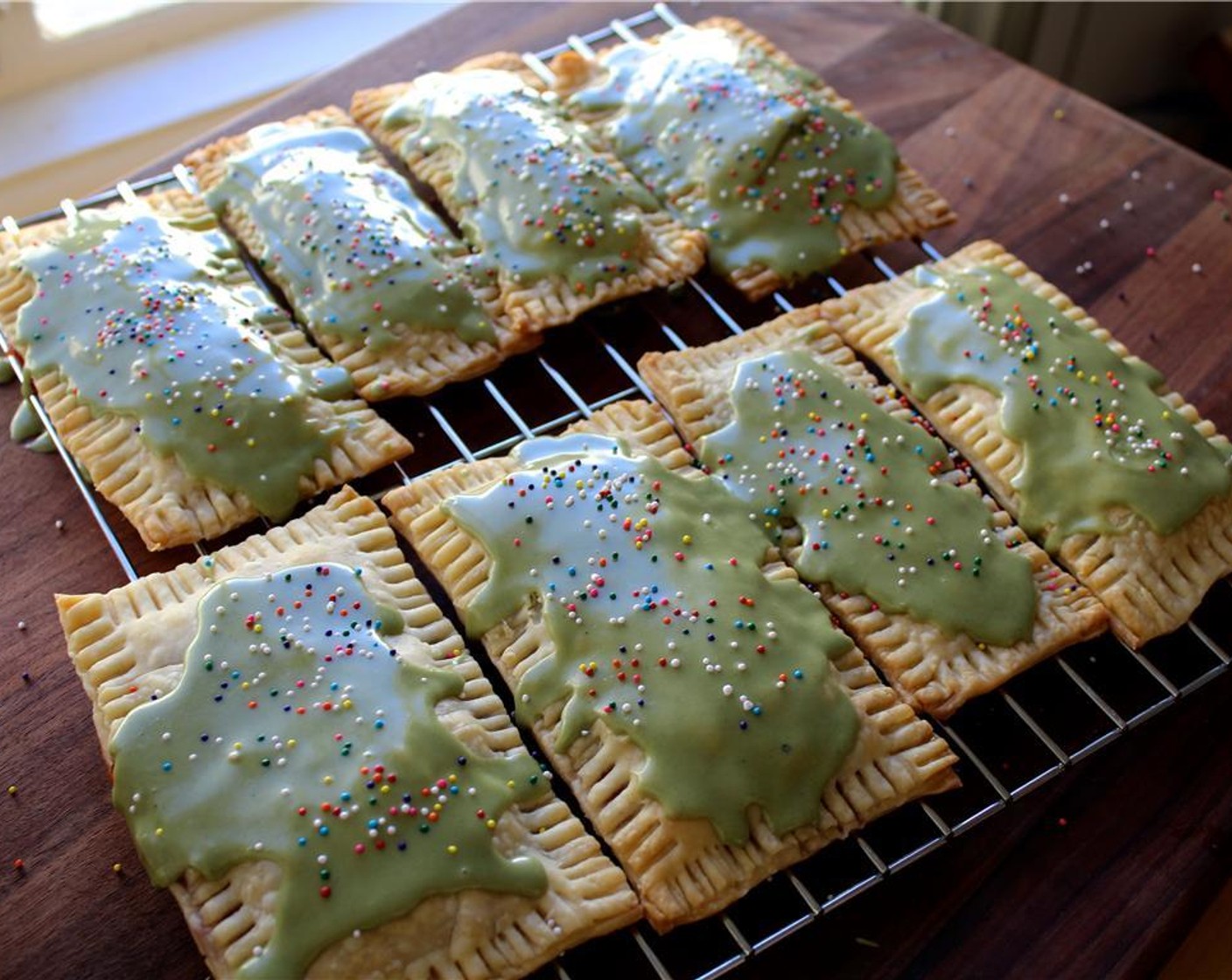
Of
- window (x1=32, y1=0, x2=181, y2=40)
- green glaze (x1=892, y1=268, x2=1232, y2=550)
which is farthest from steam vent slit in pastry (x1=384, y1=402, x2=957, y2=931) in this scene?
window (x1=32, y1=0, x2=181, y2=40)

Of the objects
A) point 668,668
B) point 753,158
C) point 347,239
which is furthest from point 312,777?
point 753,158

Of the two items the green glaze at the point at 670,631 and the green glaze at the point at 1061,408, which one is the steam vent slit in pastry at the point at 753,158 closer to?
the green glaze at the point at 1061,408

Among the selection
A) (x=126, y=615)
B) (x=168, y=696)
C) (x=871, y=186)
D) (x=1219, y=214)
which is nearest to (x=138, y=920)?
(x=168, y=696)

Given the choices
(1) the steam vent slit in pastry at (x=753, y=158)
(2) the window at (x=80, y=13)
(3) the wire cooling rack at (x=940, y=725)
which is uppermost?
(2) the window at (x=80, y=13)

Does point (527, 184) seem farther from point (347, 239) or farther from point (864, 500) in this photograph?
point (864, 500)

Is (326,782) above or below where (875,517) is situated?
above

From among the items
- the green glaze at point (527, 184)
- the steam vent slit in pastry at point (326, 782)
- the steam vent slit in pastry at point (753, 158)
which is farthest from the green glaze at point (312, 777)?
the steam vent slit in pastry at point (753, 158)

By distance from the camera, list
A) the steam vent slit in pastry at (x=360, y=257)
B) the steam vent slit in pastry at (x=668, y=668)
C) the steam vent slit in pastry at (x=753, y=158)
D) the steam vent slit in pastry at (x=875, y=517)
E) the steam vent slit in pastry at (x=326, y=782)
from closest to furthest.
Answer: the steam vent slit in pastry at (x=326, y=782) < the steam vent slit in pastry at (x=668, y=668) < the steam vent slit in pastry at (x=875, y=517) < the steam vent slit in pastry at (x=360, y=257) < the steam vent slit in pastry at (x=753, y=158)
